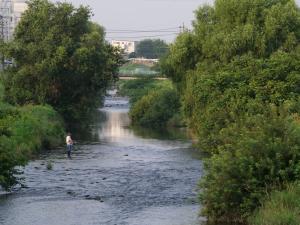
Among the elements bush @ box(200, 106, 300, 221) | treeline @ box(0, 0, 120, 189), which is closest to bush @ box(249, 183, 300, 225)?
bush @ box(200, 106, 300, 221)

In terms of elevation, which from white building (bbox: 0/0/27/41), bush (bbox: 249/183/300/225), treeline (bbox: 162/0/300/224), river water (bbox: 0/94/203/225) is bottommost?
river water (bbox: 0/94/203/225)

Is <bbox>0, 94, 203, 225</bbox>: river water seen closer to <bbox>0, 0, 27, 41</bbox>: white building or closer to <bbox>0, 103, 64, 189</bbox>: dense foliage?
<bbox>0, 103, 64, 189</bbox>: dense foliage

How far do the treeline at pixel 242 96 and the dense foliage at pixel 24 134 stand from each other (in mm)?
8425

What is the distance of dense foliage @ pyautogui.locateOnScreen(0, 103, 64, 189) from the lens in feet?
90.6

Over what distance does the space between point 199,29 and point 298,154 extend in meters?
28.8

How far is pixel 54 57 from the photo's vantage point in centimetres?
5650

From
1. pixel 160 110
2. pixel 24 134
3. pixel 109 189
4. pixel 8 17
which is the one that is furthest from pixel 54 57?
pixel 8 17

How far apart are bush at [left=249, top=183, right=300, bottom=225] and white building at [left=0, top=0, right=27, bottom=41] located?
61.4 meters

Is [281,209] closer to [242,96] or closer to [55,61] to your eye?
[242,96]

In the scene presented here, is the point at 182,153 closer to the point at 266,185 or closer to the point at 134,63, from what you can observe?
the point at 266,185

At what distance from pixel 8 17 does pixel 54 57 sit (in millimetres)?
78180

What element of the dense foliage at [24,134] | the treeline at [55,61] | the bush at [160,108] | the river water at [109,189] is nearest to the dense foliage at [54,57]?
the treeline at [55,61]

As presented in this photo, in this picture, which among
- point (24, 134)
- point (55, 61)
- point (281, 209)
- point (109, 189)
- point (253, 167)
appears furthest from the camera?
point (55, 61)

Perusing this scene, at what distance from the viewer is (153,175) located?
1352 inches
